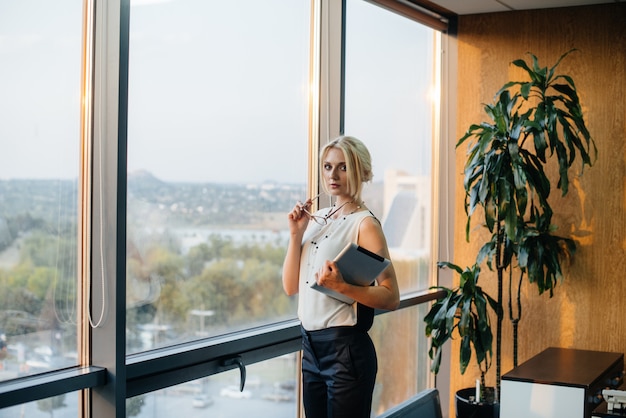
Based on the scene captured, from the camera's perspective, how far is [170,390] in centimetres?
310

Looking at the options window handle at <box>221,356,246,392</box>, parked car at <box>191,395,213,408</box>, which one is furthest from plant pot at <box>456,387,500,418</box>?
parked car at <box>191,395,213,408</box>

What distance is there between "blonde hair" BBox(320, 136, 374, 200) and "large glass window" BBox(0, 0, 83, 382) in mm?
927

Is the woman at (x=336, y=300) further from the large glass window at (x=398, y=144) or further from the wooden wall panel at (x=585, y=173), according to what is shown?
the wooden wall panel at (x=585, y=173)

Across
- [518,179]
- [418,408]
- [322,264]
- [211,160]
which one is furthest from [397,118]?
[322,264]

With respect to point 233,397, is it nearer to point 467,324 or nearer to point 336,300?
point 336,300

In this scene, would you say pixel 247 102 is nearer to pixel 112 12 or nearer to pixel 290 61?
pixel 290 61

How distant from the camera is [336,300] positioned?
2.69m

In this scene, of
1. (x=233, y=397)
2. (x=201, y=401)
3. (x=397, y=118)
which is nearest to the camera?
(x=201, y=401)

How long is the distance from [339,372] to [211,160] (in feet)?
3.73

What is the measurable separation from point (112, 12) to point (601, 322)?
348 cm

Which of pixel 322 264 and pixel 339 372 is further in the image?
pixel 322 264

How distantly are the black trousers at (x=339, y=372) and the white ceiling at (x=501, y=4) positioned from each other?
2.75 m

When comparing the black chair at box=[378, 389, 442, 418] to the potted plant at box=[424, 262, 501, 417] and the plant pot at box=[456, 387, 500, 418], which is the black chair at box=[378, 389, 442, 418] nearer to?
the potted plant at box=[424, 262, 501, 417]

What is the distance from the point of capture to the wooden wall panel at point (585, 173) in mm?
4676
